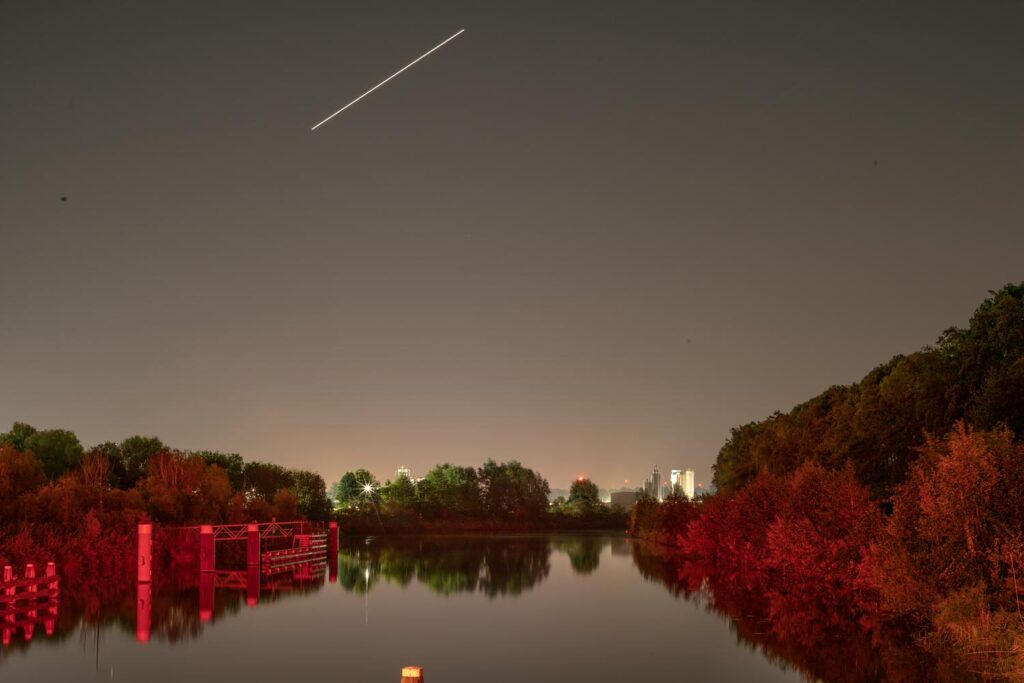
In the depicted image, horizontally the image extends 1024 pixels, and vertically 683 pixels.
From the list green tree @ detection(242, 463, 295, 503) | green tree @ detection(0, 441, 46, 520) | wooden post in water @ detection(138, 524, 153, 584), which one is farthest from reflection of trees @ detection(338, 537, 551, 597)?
green tree @ detection(242, 463, 295, 503)

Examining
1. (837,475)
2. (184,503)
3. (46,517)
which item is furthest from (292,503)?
(837,475)

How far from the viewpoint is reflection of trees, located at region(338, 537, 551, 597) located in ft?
133

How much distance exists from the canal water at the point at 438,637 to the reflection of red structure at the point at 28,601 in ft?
1.24

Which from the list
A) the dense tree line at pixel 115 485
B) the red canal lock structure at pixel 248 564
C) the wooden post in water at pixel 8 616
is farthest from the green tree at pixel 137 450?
the wooden post in water at pixel 8 616

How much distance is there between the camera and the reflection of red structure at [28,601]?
83.3 ft

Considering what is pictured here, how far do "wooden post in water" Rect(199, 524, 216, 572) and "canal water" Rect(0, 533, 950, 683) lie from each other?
3252 millimetres

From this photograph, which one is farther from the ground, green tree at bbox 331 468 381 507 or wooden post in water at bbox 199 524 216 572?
green tree at bbox 331 468 381 507

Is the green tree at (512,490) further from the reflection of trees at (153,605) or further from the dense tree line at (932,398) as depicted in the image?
the reflection of trees at (153,605)

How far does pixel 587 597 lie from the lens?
3600cm

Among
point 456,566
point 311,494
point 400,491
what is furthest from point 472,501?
point 456,566

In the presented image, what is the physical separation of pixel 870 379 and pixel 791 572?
51.1ft

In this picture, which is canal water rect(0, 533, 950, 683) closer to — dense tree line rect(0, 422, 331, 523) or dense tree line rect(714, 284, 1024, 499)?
dense tree line rect(714, 284, 1024, 499)

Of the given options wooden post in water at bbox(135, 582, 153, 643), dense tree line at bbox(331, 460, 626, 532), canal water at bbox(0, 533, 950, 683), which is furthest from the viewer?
dense tree line at bbox(331, 460, 626, 532)

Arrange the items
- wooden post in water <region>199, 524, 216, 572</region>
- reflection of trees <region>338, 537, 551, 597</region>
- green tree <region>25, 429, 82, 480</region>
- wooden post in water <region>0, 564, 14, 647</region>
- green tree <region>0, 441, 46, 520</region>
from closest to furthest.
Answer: wooden post in water <region>0, 564, 14, 647</region>, reflection of trees <region>338, 537, 551, 597</region>, wooden post in water <region>199, 524, 216, 572</region>, green tree <region>0, 441, 46, 520</region>, green tree <region>25, 429, 82, 480</region>
